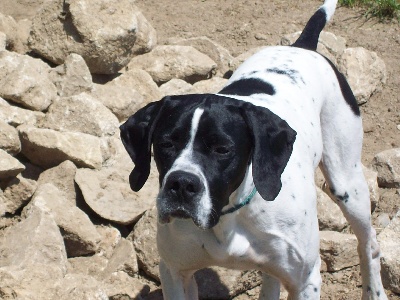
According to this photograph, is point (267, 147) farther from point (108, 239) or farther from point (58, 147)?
point (58, 147)

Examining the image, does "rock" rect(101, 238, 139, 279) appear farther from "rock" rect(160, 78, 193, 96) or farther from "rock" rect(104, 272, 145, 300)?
"rock" rect(160, 78, 193, 96)

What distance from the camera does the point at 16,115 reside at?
6.50 metres

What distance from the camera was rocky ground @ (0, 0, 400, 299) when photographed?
5.75 metres

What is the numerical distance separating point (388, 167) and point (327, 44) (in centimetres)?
154

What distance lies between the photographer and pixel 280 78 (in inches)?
211

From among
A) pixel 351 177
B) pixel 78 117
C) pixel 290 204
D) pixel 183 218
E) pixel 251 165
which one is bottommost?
pixel 78 117

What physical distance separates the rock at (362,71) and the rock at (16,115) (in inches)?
111

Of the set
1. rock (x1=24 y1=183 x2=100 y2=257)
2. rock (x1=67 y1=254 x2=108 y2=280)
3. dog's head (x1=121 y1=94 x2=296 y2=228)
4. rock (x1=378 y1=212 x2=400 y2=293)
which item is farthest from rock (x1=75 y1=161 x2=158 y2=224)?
dog's head (x1=121 y1=94 x2=296 y2=228)

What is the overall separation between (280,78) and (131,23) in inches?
90.6

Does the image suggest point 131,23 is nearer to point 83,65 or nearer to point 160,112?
point 83,65

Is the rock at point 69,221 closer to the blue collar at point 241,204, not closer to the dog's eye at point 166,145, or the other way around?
the blue collar at point 241,204

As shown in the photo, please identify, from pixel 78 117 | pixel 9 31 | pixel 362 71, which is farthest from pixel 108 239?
pixel 362 71

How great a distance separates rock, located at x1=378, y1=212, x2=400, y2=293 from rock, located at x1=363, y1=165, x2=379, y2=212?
→ 1.48ft

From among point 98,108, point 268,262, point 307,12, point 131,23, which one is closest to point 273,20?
point 307,12
